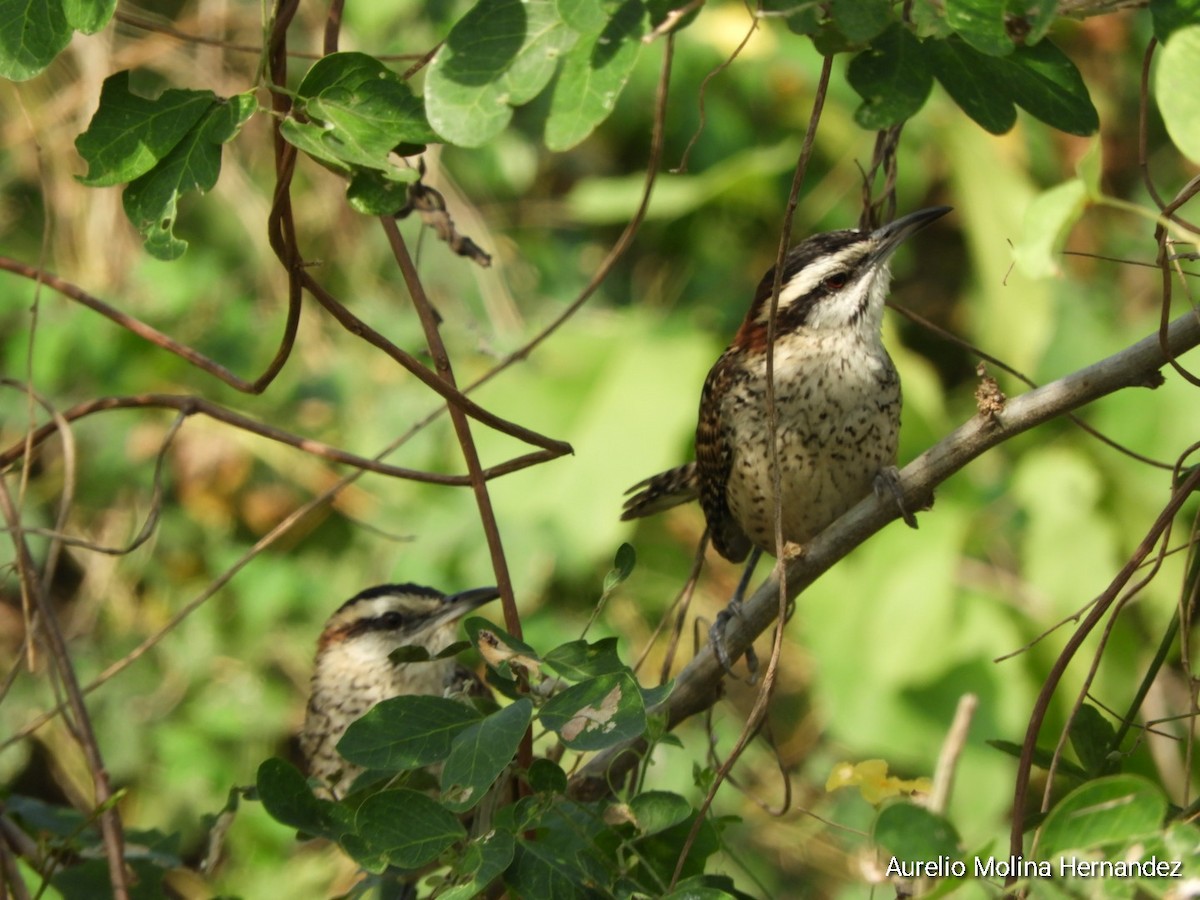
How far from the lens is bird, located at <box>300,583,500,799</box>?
4391 mm

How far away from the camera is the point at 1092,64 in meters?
8.95

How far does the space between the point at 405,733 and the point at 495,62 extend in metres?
1.06

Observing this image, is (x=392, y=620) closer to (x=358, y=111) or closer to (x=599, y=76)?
(x=358, y=111)

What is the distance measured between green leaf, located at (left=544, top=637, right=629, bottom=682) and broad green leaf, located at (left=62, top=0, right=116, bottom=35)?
124cm

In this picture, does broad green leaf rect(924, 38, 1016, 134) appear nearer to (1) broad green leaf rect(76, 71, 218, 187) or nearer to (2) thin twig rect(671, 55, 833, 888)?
(2) thin twig rect(671, 55, 833, 888)

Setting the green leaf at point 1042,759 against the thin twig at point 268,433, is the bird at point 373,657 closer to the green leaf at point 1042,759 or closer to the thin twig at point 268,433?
the thin twig at point 268,433

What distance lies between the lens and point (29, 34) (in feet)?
7.64

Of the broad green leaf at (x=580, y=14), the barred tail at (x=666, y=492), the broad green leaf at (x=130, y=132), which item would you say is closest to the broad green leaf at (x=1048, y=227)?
the broad green leaf at (x=580, y=14)

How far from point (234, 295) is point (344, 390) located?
0.85 metres

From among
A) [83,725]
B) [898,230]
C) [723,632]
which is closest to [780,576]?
[723,632]

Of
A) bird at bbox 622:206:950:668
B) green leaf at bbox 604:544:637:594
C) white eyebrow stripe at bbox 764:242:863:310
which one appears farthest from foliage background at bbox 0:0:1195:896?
green leaf at bbox 604:544:637:594

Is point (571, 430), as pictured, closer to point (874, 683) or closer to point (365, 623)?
point (874, 683)

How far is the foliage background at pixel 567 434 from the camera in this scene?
21.8ft

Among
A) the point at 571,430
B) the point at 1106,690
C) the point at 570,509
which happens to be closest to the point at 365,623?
the point at 570,509
